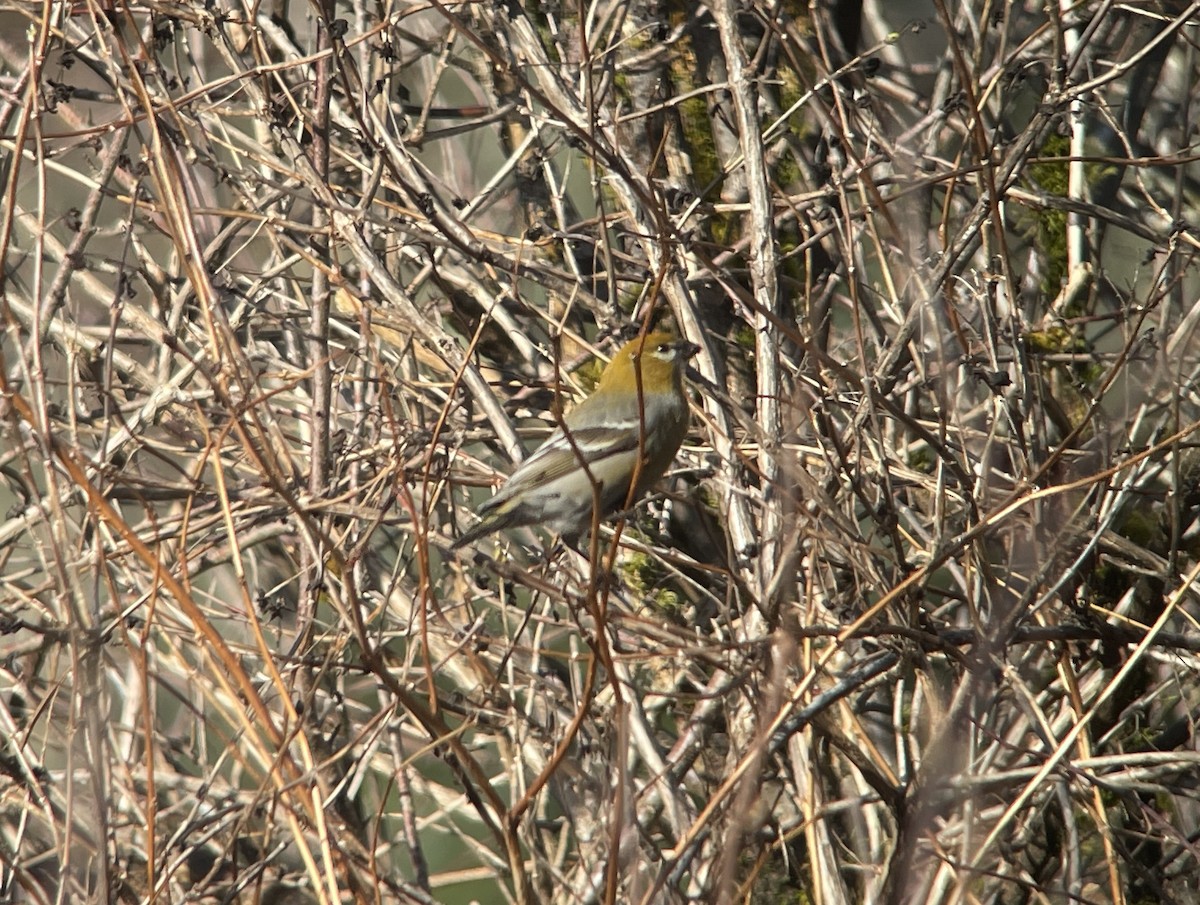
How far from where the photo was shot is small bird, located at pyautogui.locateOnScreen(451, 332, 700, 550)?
4164 mm

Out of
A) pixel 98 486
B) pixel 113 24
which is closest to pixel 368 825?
→ pixel 98 486

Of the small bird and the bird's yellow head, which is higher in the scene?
the bird's yellow head

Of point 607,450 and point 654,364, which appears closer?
point 654,364

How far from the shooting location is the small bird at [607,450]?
4.16 meters

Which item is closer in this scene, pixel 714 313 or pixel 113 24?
pixel 113 24

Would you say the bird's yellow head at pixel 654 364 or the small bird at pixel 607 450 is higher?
the bird's yellow head at pixel 654 364

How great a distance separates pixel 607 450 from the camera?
465 cm

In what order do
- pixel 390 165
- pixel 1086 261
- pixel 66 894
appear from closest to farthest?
pixel 66 894
pixel 390 165
pixel 1086 261

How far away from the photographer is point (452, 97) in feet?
24.6

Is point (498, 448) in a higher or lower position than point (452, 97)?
lower

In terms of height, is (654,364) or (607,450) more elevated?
(654,364)

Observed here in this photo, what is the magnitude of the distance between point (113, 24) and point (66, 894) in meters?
2.02

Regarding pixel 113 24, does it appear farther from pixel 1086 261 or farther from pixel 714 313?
pixel 1086 261

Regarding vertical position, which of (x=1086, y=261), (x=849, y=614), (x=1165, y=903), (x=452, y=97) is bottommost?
(x=1165, y=903)
